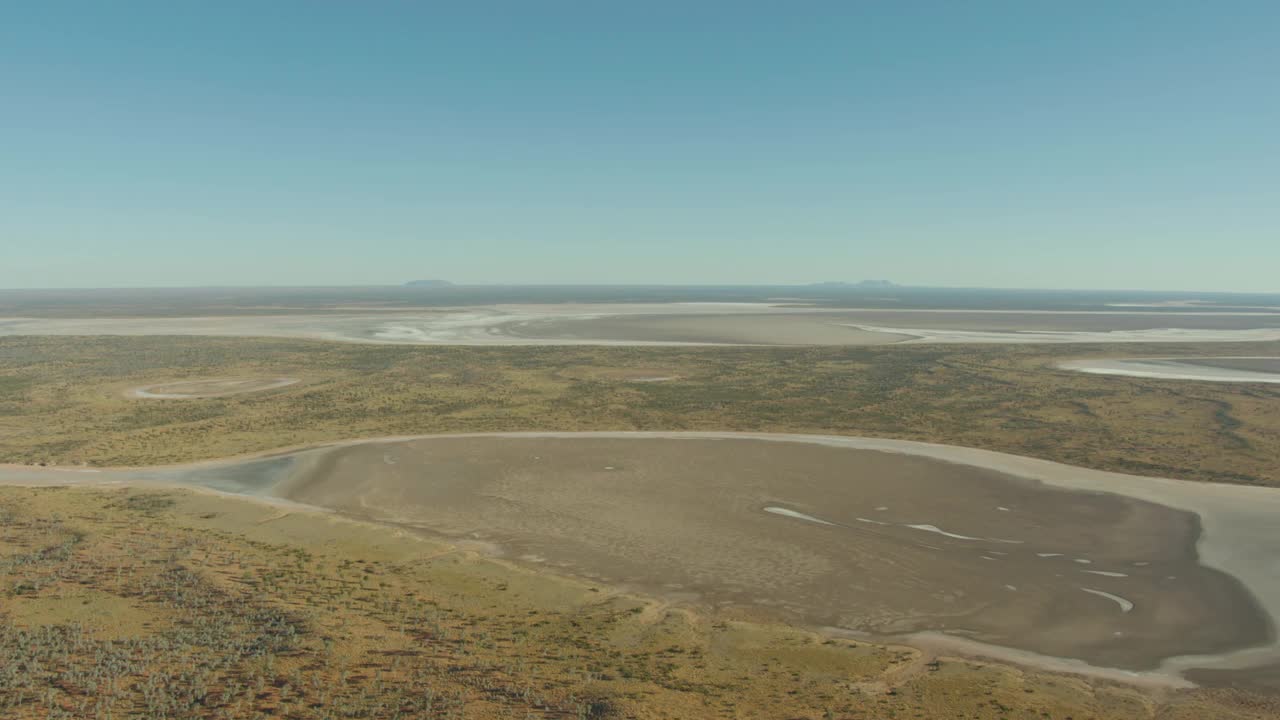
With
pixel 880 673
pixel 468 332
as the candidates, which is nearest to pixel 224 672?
pixel 880 673

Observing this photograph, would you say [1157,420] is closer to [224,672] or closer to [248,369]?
[224,672]

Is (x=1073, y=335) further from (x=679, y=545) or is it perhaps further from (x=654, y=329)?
(x=679, y=545)

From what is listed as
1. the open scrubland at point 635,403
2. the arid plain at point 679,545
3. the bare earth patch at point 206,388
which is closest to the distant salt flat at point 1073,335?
the open scrubland at point 635,403

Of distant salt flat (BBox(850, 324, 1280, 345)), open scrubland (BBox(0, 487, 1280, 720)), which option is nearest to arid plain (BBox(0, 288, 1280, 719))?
open scrubland (BBox(0, 487, 1280, 720))

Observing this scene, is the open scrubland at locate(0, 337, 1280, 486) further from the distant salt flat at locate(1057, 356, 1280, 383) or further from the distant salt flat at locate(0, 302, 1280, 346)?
the distant salt flat at locate(0, 302, 1280, 346)

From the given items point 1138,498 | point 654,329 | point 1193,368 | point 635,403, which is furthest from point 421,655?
point 654,329

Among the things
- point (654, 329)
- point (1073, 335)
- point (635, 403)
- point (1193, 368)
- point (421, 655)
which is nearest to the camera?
point (421, 655)
